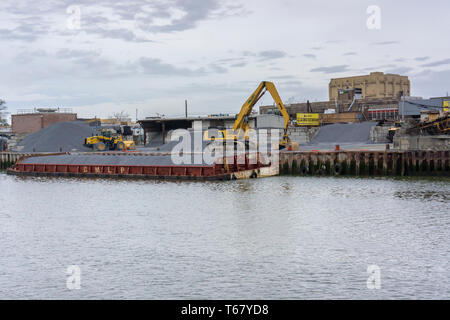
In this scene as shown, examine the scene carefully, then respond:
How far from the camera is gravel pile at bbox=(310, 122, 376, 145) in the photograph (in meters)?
70.4

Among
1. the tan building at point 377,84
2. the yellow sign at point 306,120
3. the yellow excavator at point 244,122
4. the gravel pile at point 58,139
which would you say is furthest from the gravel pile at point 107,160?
the tan building at point 377,84

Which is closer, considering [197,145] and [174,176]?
[174,176]

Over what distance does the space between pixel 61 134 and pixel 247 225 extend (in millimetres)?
59215

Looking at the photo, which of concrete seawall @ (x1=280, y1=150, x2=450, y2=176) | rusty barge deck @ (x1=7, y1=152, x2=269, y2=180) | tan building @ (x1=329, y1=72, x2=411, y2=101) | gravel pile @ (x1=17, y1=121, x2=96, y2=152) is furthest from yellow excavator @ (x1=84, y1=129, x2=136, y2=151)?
tan building @ (x1=329, y1=72, x2=411, y2=101)

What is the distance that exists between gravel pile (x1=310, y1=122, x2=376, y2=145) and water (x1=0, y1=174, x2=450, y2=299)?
3319 cm

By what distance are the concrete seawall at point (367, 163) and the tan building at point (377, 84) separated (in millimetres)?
92879

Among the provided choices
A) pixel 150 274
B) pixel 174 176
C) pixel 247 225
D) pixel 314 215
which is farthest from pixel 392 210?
pixel 174 176

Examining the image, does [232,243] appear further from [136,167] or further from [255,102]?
[255,102]

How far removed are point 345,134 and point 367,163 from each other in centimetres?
2800

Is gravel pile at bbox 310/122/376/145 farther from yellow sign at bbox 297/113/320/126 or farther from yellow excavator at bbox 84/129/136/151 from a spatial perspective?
yellow excavator at bbox 84/129/136/151

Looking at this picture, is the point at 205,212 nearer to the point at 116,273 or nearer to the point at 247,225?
the point at 247,225

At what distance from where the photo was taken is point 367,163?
45.2 meters

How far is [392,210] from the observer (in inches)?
1110
